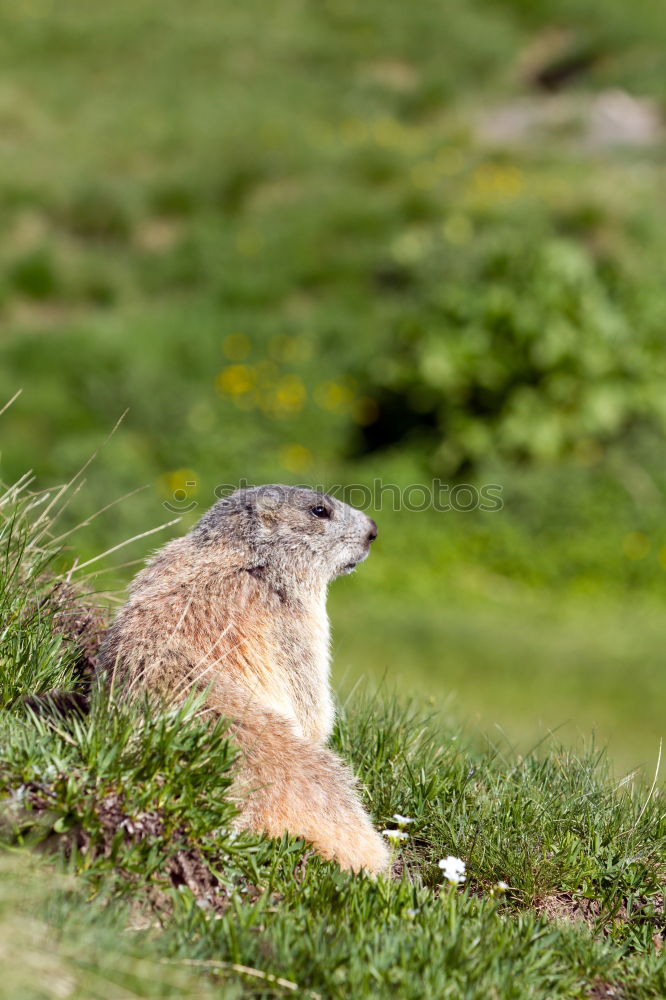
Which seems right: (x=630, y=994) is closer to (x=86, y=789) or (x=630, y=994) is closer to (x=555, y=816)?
(x=555, y=816)

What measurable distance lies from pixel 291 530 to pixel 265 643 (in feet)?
2.59

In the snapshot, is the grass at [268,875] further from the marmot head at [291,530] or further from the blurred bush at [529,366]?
the blurred bush at [529,366]

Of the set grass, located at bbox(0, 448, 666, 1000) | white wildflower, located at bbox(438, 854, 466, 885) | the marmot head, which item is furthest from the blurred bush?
white wildflower, located at bbox(438, 854, 466, 885)

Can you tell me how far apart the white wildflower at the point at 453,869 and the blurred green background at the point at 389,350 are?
369 cm

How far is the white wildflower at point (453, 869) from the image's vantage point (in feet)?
13.1

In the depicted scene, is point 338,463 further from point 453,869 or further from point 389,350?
point 453,869

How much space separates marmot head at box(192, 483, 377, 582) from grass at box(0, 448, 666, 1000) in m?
0.85

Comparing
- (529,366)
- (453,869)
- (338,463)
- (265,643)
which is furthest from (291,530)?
(338,463)

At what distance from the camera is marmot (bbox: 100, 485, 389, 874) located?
4008 mm

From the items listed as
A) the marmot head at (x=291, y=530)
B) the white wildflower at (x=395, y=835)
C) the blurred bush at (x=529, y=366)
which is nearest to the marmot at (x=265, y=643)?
the marmot head at (x=291, y=530)

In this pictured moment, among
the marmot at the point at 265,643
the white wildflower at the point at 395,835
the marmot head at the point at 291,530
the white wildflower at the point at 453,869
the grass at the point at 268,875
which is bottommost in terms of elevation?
the white wildflower at the point at 395,835

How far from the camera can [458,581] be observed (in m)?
12.2

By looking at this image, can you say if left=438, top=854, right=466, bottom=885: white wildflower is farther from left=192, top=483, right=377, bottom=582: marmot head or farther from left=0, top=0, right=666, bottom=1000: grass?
left=192, top=483, right=377, bottom=582: marmot head

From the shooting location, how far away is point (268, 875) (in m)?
3.81
